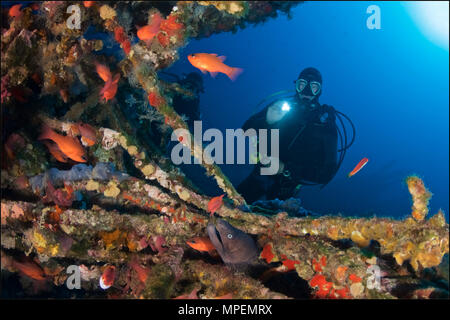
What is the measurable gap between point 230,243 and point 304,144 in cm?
434

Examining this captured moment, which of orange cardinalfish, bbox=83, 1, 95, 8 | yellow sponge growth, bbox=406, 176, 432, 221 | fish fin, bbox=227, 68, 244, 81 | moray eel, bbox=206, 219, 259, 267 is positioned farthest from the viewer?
fish fin, bbox=227, 68, 244, 81

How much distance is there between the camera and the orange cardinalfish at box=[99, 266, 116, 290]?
2881 millimetres

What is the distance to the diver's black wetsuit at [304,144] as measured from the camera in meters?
6.20

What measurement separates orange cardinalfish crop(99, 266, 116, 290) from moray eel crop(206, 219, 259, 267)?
50.7 inches

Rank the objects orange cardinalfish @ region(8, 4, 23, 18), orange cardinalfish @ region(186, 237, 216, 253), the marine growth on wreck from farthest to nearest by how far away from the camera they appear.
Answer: orange cardinalfish @ region(8, 4, 23, 18)
orange cardinalfish @ region(186, 237, 216, 253)
the marine growth on wreck

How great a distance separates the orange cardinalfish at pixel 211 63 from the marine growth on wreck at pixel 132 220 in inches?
2.3

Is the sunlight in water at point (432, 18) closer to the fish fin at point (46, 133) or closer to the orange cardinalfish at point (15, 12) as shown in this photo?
the orange cardinalfish at point (15, 12)

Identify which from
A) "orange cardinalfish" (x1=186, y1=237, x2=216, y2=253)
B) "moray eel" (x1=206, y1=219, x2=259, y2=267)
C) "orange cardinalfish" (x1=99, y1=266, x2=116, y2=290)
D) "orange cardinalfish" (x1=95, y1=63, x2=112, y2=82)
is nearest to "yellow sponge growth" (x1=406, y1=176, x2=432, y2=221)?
"moray eel" (x1=206, y1=219, x2=259, y2=267)

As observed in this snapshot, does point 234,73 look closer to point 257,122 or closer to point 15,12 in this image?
point 257,122

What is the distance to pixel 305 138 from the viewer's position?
247 inches

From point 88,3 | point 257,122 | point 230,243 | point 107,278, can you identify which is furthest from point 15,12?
point 257,122

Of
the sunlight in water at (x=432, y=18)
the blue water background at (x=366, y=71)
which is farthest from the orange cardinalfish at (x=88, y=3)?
the sunlight in water at (x=432, y=18)

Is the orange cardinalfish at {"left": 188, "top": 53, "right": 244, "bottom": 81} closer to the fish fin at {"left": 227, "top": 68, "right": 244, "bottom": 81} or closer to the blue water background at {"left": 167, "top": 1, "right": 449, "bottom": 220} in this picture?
the fish fin at {"left": 227, "top": 68, "right": 244, "bottom": 81}
